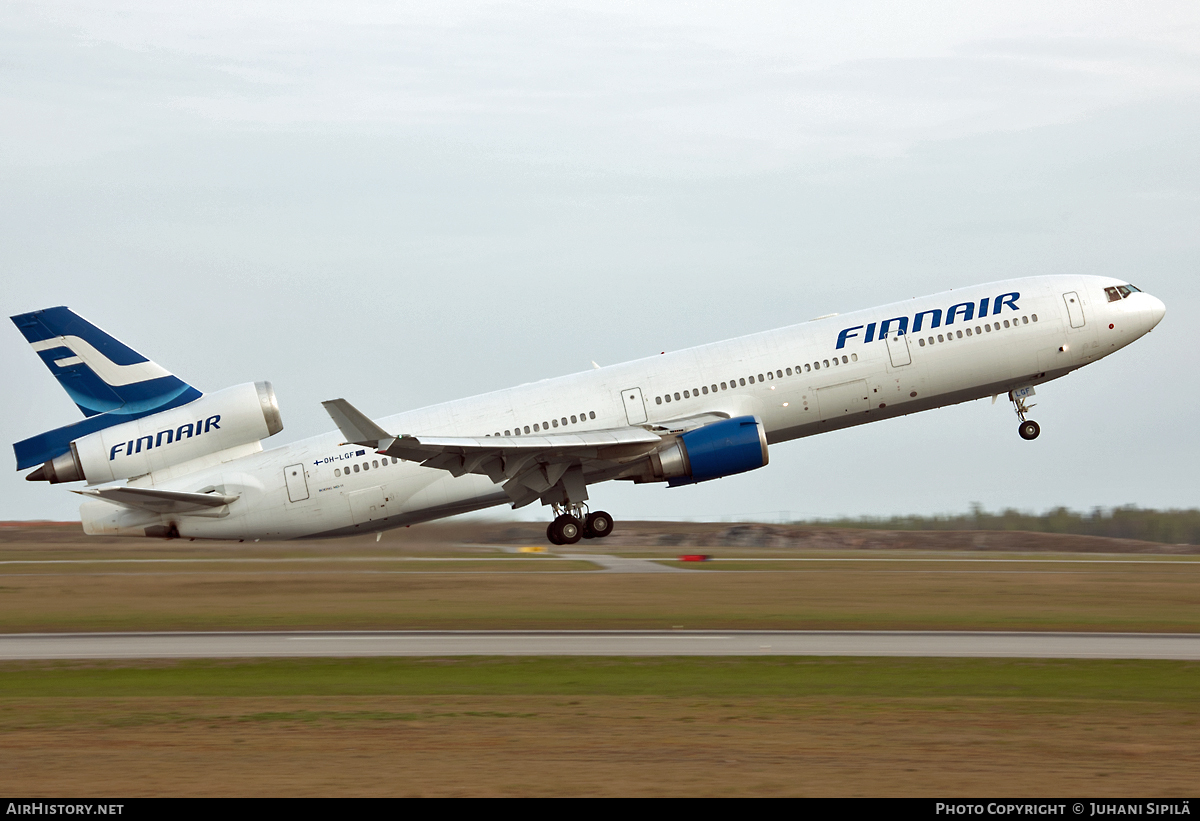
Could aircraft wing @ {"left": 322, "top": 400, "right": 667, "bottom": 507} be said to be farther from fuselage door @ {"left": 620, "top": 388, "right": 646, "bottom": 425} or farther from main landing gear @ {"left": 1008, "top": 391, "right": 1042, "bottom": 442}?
main landing gear @ {"left": 1008, "top": 391, "right": 1042, "bottom": 442}

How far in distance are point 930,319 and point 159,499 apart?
24478 millimetres

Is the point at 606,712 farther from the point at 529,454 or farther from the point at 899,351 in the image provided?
the point at 899,351

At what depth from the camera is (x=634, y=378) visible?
39.0 m

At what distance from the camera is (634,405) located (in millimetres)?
38656

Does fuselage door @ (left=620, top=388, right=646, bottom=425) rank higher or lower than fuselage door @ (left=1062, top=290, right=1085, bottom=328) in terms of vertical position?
lower

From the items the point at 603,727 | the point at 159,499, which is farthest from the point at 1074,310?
the point at 159,499

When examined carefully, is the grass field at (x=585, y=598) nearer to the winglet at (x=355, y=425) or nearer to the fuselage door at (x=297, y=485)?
the fuselage door at (x=297, y=485)

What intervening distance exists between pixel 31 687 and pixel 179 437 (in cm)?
1477

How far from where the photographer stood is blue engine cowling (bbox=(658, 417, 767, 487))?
36188 mm

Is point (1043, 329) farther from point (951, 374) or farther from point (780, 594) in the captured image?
point (780, 594)

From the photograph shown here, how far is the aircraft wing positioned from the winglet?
0.34ft

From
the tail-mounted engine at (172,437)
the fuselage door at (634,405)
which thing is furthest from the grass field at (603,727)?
the fuselage door at (634,405)

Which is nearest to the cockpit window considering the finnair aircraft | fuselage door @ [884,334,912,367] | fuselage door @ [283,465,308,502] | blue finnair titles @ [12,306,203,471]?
the finnair aircraft

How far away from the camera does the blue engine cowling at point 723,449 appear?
1425 inches
